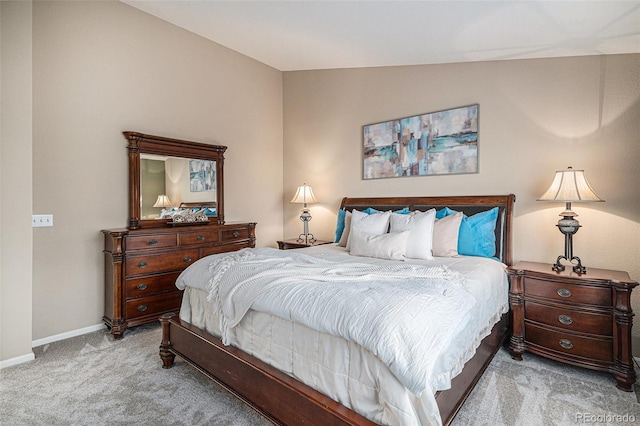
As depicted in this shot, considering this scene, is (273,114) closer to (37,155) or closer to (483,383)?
(37,155)

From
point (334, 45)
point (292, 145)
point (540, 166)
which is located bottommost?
point (540, 166)

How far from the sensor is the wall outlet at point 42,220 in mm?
2844

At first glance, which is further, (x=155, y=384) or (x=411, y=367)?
(x=155, y=384)

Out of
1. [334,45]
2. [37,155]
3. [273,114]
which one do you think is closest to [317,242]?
[273,114]

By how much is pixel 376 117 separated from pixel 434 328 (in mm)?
3217

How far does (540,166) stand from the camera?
2965 mm

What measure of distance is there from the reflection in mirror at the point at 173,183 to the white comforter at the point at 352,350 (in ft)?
5.15

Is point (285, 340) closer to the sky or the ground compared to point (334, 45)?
closer to the ground

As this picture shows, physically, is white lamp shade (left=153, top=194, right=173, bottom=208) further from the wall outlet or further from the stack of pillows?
the stack of pillows

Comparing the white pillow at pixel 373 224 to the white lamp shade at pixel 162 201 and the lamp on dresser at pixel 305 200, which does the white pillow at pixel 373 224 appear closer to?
the lamp on dresser at pixel 305 200

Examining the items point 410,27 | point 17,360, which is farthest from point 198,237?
point 410,27

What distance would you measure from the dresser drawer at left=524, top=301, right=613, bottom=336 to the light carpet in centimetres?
33

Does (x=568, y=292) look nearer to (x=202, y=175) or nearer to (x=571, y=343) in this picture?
(x=571, y=343)

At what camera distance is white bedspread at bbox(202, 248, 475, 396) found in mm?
1277
